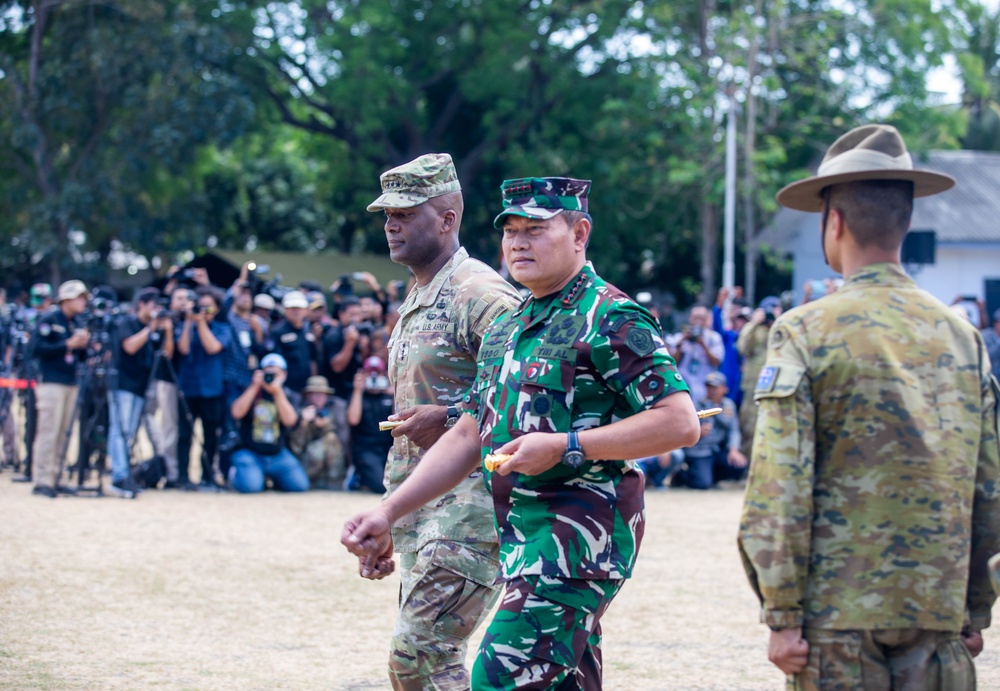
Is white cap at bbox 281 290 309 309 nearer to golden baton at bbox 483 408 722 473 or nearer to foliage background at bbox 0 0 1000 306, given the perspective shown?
golden baton at bbox 483 408 722 473

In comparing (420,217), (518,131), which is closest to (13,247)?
(518,131)

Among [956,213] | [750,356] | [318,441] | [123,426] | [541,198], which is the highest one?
[541,198]

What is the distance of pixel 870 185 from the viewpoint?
10.1ft

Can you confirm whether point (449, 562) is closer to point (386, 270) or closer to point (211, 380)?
point (211, 380)

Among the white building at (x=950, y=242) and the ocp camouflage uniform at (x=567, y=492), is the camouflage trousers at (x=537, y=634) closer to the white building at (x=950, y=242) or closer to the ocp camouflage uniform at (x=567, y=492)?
the ocp camouflage uniform at (x=567, y=492)

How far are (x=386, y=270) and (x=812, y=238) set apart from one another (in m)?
11.6

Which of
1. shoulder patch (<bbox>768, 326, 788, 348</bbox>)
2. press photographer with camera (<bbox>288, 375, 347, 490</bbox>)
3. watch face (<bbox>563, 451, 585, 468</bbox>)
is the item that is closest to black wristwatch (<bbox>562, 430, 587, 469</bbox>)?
watch face (<bbox>563, 451, 585, 468</bbox>)

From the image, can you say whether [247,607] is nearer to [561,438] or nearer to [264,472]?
[561,438]

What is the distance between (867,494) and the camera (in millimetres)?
2902

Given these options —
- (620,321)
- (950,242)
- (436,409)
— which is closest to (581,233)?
(620,321)

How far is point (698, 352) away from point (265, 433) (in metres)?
5.05

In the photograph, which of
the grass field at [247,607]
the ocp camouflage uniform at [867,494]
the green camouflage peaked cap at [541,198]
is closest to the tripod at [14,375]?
the grass field at [247,607]

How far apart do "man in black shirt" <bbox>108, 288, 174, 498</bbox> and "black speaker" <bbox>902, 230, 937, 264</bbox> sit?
865 cm

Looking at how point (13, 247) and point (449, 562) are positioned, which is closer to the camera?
point (449, 562)
